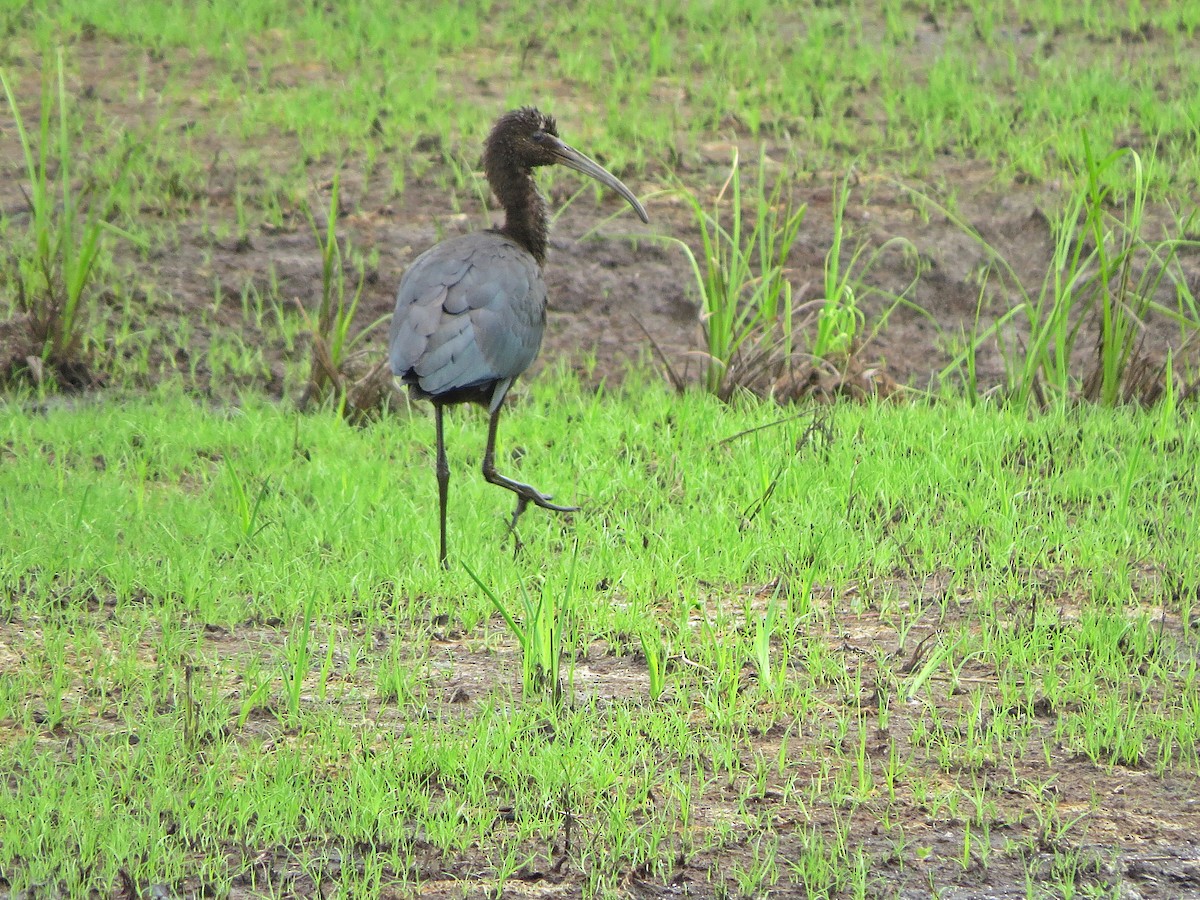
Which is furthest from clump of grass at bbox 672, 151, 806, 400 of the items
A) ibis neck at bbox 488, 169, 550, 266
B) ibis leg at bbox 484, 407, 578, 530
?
ibis leg at bbox 484, 407, 578, 530

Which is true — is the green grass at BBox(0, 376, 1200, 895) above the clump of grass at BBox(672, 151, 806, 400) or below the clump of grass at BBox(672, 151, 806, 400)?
below

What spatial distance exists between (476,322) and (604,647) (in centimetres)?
119

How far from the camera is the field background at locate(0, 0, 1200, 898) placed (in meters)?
3.26

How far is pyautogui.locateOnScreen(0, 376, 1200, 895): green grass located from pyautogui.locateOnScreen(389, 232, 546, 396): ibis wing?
0.60 metres

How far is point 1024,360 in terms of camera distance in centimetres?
675

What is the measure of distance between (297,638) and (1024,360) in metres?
3.88

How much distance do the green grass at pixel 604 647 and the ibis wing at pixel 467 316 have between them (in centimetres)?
60

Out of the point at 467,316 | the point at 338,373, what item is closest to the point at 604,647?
the point at 467,316

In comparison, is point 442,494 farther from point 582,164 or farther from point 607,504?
point 582,164

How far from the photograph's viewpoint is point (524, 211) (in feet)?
18.5

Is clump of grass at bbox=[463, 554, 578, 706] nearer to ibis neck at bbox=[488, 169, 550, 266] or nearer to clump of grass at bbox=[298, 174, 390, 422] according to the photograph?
ibis neck at bbox=[488, 169, 550, 266]

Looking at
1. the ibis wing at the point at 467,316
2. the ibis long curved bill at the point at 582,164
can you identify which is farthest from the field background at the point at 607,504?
the ibis long curved bill at the point at 582,164

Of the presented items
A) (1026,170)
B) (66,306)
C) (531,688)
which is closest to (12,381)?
(66,306)

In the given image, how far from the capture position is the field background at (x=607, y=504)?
326cm
